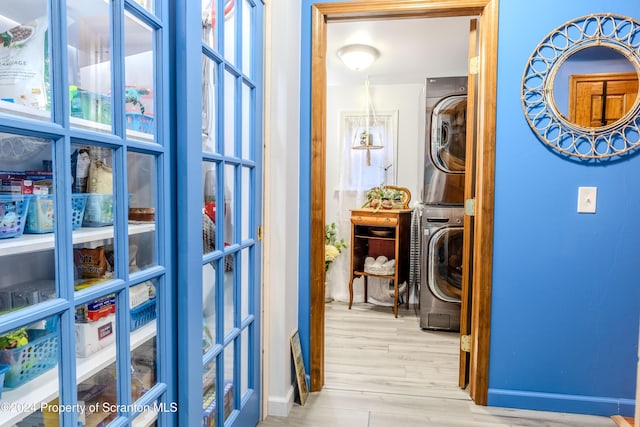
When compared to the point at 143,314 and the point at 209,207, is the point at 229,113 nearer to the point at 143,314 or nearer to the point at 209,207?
the point at 209,207

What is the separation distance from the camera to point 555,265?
2090 millimetres

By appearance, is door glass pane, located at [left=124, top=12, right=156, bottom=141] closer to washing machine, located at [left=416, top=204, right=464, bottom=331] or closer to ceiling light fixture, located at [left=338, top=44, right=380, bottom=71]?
ceiling light fixture, located at [left=338, top=44, right=380, bottom=71]

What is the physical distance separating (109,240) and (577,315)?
2.21 meters

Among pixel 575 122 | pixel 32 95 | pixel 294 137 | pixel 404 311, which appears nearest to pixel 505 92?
pixel 575 122

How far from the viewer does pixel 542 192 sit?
2078 millimetres

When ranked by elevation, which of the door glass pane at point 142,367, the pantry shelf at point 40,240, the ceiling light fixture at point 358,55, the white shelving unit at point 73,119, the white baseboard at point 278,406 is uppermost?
the ceiling light fixture at point 358,55

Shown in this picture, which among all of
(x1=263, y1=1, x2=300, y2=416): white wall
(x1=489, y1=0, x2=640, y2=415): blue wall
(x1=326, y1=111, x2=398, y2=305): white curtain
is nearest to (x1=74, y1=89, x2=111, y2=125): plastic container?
(x1=263, y1=1, x2=300, y2=416): white wall

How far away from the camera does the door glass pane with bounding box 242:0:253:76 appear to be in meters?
1.67

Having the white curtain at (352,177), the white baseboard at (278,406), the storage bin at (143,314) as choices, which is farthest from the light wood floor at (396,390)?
the storage bin at (143,314)

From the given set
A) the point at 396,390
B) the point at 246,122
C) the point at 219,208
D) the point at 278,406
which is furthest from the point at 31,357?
the point at 396,390

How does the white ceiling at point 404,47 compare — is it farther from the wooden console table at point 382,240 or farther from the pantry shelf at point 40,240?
the pantry shelf at point 40,240

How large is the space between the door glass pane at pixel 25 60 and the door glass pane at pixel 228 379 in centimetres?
111

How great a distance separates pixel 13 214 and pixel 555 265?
226cm

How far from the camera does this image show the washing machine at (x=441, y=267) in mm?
3371
